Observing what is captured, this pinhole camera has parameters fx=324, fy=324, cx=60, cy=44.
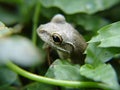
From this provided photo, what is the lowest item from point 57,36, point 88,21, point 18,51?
point 88,21

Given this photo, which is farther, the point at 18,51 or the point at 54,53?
the point at 54,53

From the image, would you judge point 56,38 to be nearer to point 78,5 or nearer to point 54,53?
point 54,53

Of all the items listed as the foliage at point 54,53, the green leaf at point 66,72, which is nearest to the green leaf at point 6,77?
the foliage at point 54,53

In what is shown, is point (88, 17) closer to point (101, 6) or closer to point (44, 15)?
point (101, 6)

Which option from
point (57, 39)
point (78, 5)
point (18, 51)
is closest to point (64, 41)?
point (57, 39)

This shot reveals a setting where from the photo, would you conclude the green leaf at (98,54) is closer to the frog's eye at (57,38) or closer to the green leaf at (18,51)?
the frog's eye at (57,38)

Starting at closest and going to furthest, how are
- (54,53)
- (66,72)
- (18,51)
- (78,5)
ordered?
(18,51)
(66,72)
(54,53)
(78,5)

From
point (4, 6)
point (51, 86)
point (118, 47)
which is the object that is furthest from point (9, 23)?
point (118, 47)
